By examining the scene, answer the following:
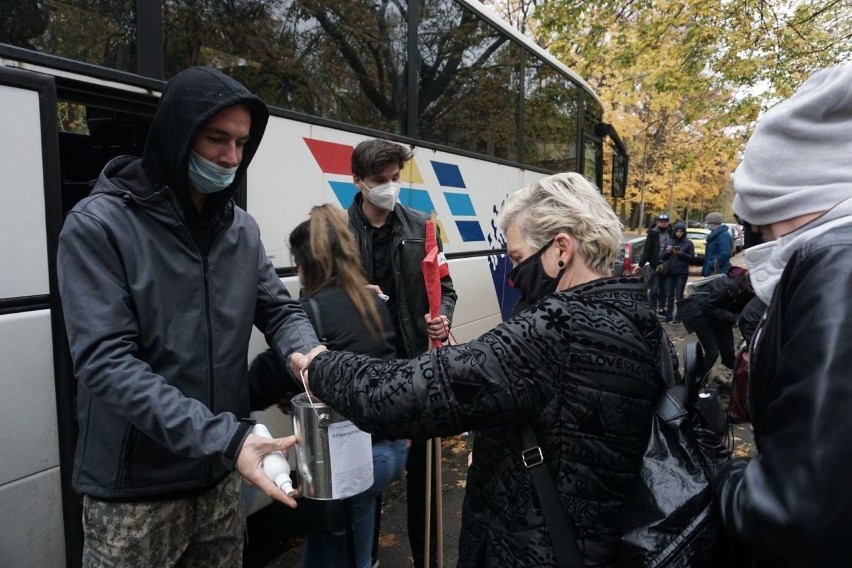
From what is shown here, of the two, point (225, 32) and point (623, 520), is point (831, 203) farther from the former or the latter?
point (225, 32)

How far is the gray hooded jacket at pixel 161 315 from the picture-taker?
1.49 m

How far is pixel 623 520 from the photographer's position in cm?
138

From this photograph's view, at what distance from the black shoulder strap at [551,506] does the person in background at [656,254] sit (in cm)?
1083

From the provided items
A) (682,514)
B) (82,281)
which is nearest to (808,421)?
(682,514)

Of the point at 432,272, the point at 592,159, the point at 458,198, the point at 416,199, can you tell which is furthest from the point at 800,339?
the point at 592,159

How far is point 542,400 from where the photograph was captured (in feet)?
4.49

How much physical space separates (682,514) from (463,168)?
170 inches

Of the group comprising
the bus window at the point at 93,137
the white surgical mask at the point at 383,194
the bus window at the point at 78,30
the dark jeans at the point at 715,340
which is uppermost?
the bus window at the point at 78,30

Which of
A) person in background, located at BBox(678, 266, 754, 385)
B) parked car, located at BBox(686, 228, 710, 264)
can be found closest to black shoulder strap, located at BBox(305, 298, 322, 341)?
person in background, located at BBox(678, 266, 754, 385)

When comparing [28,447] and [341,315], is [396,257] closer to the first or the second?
[341,315]

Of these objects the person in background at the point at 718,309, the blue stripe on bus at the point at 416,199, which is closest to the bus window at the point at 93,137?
the blue stripe on bus at the point at 416,199

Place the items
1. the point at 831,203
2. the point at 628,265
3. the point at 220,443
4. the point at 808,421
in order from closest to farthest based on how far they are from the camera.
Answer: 1. the point at 808,421
2. the point at 831,203
3. the point at 220,443
4. the point at 628,265

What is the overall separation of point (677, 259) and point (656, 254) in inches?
23.7

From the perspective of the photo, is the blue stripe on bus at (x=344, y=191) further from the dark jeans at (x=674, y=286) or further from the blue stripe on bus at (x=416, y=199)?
the dark jeans at (x=674, y=286)
